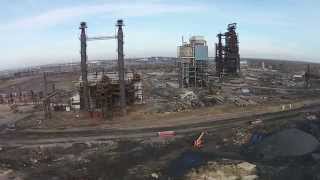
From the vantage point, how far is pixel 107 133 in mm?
41812

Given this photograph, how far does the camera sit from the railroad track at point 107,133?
130ft

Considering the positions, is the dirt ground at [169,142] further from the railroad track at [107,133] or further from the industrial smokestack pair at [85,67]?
the industrial smokestack pair at [85,67]

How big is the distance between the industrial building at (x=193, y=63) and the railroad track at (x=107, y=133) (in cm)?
2153

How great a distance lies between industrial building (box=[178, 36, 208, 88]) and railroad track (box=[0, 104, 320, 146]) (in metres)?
21.5

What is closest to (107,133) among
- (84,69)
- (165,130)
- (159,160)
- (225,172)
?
(165,130)

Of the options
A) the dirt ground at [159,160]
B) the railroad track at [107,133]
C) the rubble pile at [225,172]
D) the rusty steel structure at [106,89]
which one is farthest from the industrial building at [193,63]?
the rubble pile at [225,172]

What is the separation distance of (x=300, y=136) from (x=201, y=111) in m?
19.1

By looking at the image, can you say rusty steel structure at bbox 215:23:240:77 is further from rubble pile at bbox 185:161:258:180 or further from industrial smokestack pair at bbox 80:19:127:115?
rubble pile at bbox 185:161:258:180

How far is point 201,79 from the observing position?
67.6m

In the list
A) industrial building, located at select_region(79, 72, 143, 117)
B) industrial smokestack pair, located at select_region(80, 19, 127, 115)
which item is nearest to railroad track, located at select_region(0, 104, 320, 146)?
industrial smokestack pair, located at select_region(80, 19, 127, 115)

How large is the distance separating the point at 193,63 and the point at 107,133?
1095 inches

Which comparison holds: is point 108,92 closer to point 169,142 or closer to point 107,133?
point 107,133

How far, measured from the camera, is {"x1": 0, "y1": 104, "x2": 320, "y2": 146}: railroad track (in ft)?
130

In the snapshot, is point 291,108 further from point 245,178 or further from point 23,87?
point 23,87
